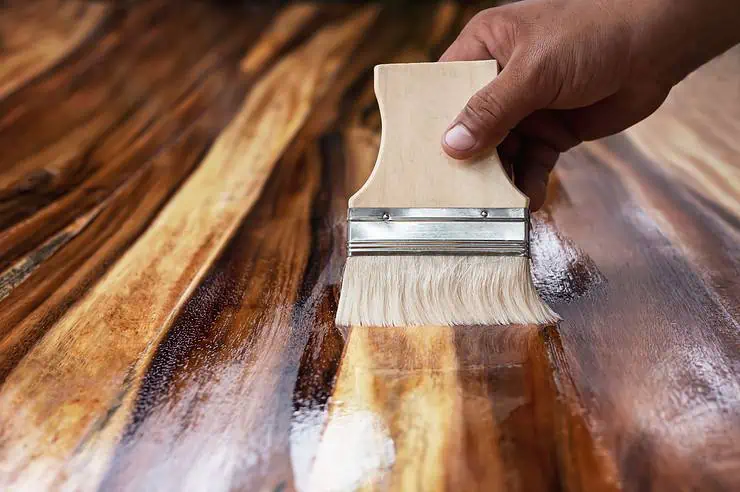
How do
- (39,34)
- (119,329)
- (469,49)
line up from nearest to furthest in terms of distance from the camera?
(119,329), (469,49), (39,34)

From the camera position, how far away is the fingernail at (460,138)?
86 cm

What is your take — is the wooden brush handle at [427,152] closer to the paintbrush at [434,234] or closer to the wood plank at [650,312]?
the paintbrush at [434,234]

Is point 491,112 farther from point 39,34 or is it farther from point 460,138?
point 39,34

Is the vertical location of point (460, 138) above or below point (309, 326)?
above

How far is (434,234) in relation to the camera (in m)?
0.86

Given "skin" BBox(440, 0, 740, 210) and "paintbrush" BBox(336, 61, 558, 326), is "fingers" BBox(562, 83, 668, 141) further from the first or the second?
"paintbrush" BBox(336, 61, 558, 326)

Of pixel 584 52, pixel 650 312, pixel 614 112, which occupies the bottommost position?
pixel 650 312

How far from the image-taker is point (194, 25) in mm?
2271

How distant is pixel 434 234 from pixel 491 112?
0.46 feet

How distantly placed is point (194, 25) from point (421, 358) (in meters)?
1.77

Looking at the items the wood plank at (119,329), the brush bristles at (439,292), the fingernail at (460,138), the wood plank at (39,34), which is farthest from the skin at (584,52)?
the wood plank at (39,34)

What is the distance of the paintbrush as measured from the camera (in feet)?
2.70

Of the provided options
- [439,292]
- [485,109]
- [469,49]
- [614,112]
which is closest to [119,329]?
[439,292]

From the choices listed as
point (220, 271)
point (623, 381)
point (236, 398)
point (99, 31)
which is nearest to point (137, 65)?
point (99, 31)
